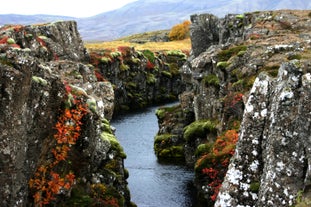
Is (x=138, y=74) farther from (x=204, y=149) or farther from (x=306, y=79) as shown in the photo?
(x=306, y=79)

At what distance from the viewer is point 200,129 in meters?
60.3

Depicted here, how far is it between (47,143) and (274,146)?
14913 millimetres

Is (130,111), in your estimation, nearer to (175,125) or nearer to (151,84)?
(151,84)

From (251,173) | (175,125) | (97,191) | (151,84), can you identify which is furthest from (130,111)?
(251,173)

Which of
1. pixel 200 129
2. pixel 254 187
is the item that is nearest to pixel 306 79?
pixel 254 187

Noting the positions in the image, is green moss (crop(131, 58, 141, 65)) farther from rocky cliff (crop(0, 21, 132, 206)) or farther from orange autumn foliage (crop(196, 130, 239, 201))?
rocky cliff (crop(0, 21, 132, 206))

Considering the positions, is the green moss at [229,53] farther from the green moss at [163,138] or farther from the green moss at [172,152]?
the green moss at [163,138]

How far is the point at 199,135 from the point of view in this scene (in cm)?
6097

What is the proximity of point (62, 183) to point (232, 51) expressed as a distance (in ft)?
121

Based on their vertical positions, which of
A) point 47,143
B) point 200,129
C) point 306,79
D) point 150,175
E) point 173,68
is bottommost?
point 150,175

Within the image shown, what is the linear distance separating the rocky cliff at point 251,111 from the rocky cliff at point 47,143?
10.9 meters

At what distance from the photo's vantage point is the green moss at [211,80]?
6165cm

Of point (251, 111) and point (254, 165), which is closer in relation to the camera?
point (254, 165)

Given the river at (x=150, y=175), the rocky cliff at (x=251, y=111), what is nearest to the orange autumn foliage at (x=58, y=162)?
the rocky cliff at (x=251, y=111)
